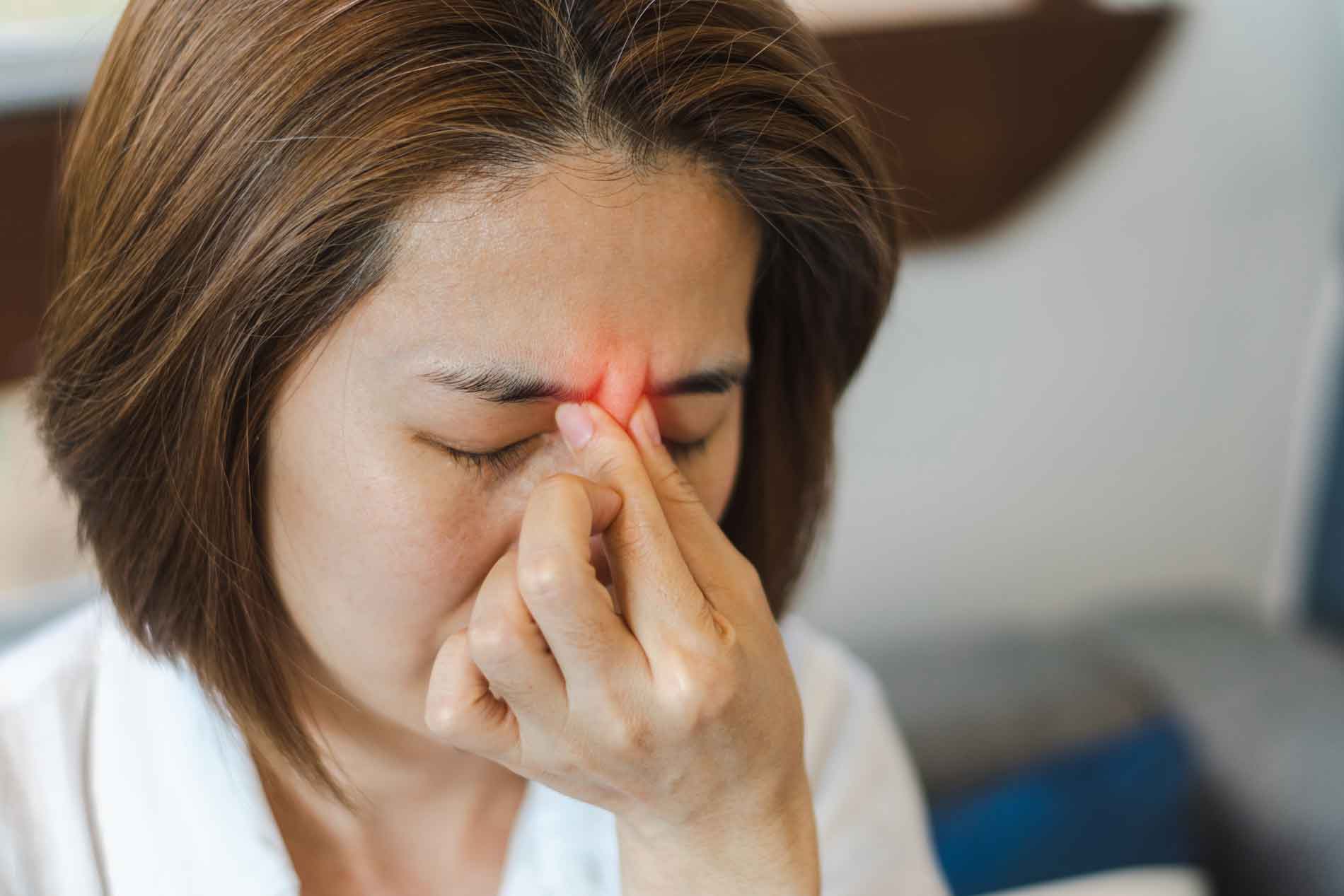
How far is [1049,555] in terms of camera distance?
194 centimetres

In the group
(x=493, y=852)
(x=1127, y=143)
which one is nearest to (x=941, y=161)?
(x=1127, y=143)

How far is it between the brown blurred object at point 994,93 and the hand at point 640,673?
3.00 feet

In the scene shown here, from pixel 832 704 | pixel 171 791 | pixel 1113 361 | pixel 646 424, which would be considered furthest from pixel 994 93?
pixel 171 791

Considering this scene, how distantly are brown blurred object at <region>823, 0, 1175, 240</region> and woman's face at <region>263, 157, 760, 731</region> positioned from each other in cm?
85

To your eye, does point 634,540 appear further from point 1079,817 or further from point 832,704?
point 1079,817

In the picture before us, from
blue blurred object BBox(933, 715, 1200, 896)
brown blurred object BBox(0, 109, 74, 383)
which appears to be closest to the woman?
brown blurred object BBox(0, 109, 74, 383)

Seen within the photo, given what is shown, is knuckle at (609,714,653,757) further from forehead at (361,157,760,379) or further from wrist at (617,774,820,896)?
forehead at (361,157,760,379)

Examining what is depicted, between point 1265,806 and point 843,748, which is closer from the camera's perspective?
point 843,748

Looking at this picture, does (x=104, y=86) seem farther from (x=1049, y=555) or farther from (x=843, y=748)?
(x=1049, y=555)

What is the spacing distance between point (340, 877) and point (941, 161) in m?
1.14

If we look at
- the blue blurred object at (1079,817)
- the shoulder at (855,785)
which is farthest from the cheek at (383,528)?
the blue blurred object at (1079,817)

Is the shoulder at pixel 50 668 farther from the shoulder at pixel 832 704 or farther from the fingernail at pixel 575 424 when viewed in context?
the shoulder at pixel 832 704

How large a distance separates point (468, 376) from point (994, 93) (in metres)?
1.15

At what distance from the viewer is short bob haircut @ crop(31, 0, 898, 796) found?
679 mm
